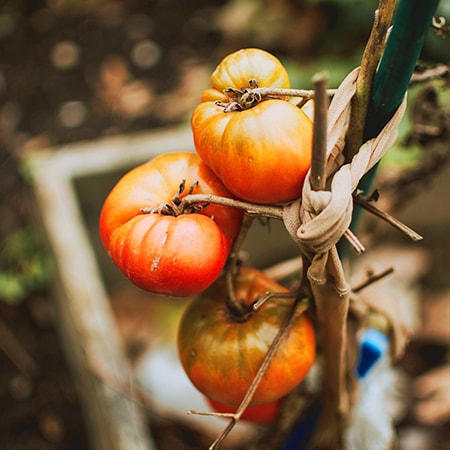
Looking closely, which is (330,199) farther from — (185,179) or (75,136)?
(75,136)

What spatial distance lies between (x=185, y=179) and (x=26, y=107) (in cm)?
191

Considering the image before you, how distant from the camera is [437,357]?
1.47m

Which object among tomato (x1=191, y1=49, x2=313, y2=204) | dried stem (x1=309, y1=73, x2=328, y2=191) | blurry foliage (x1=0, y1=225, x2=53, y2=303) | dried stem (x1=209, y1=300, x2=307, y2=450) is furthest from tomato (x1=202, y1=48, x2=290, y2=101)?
Result: blurry foliage (x1=0, y1=225, x2=53, y2=303)

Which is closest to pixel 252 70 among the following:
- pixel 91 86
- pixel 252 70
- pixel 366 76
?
pixel 252 70

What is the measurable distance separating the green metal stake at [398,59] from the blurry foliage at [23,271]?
56.0 inches

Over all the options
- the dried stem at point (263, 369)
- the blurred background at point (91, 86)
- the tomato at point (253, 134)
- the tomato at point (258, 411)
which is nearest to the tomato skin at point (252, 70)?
the tomato at point (253, 134)

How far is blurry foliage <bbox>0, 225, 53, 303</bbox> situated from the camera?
185cm

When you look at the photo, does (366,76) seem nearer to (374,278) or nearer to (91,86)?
(374,278)

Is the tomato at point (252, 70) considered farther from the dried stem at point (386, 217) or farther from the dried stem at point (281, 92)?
the dried stem at point (386, 217)

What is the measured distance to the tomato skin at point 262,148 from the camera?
21.0 inches

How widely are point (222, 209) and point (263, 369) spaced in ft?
0.62

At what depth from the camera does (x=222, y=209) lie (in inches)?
24.3

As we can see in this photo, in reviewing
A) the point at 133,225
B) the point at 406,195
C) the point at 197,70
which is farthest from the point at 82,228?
the point at 197,70

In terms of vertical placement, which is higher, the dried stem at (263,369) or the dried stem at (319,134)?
the dried stem at (319,134)
